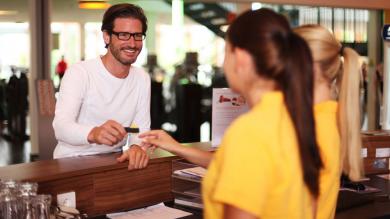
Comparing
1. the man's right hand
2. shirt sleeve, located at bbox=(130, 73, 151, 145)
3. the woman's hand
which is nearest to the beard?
shirt sleeve, located at bbox=(130, 73, 151, 145)

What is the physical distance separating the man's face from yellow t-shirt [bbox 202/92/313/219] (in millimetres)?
1477

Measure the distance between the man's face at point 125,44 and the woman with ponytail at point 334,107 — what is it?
4.14 feet

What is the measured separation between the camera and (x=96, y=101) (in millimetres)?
2684

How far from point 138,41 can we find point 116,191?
31.8 inches

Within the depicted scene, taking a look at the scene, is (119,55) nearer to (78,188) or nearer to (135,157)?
(135,157)

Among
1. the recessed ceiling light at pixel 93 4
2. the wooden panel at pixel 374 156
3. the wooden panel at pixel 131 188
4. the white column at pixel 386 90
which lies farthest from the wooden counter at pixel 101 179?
the recessed ceiling light at pixel 93 4

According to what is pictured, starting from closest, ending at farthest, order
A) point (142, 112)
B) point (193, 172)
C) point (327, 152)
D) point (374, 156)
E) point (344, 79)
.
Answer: point (327, 152), point (344, 79), point (193, 172), point (142, 112), point (374, 156)

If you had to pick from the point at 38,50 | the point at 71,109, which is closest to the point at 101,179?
the point at 71,109

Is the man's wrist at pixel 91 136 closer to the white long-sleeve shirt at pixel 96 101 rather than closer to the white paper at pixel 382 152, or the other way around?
the white long-sleeve shirt at pixel 96 101

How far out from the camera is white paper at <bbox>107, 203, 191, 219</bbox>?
2.25 metres

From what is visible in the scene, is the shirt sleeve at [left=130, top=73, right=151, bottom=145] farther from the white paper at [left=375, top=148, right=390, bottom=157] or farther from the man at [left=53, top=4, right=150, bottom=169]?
the white paper at [left=375, top=148, right=390, bottom=157]

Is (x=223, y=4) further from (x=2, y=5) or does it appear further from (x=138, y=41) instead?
(x=138, y=41)

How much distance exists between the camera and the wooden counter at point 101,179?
2.09 metres

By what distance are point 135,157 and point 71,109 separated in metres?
0.43
